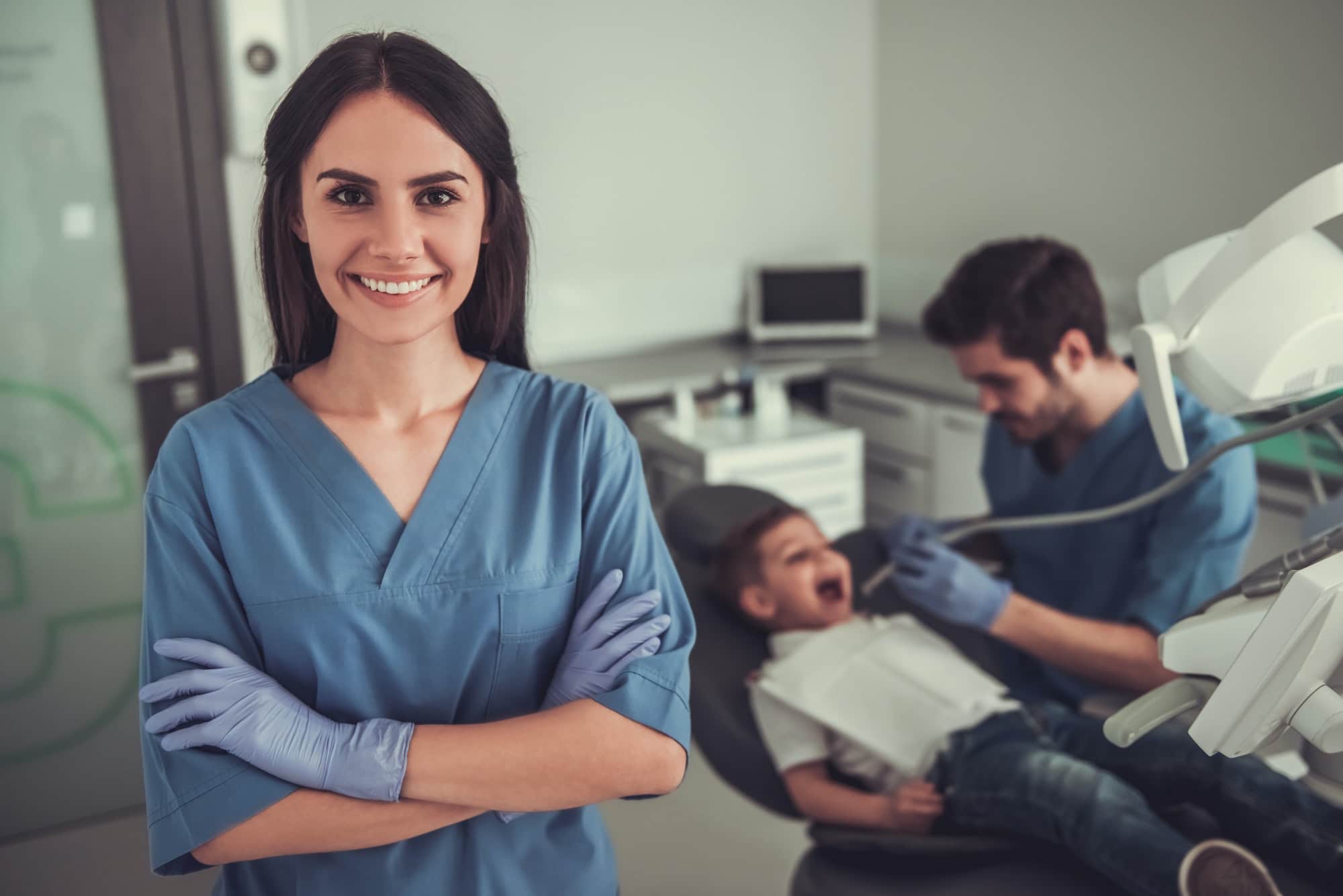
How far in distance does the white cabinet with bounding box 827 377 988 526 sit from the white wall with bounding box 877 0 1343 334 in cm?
70

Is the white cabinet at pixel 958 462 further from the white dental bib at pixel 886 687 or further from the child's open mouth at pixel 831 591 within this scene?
the white dental bib at pixel 886 687

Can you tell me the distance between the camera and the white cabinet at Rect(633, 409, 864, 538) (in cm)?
327

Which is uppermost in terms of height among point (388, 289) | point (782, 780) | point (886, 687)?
point (388, 289)

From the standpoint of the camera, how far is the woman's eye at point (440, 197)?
3.33 feet

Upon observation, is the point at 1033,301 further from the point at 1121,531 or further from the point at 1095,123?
the point at 1095,123

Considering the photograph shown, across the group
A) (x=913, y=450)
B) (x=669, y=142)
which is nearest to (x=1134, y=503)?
(x=913, y=450)

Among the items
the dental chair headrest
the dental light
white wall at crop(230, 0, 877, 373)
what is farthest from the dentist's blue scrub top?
white wall at crop(230, 0, 877, 373)

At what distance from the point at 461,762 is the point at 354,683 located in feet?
0.41

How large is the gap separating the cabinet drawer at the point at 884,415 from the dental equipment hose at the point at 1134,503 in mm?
1114

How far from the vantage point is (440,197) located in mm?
1020

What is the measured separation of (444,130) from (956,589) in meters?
1.25

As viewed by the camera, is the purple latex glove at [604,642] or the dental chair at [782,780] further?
the dental chair at [782,780]

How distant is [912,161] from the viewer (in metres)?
4.22

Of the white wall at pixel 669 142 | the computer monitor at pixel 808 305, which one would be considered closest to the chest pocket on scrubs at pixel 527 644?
the white wall at pixel 669 142
